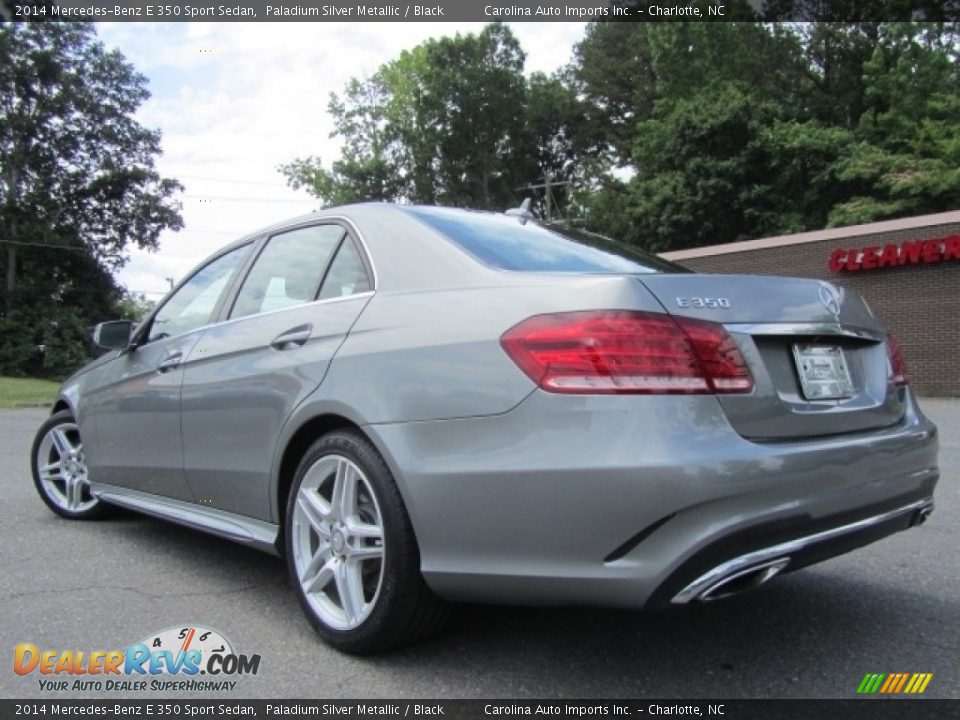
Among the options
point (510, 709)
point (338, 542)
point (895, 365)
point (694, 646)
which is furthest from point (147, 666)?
point (895, 365)

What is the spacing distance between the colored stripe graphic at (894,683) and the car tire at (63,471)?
4146mm

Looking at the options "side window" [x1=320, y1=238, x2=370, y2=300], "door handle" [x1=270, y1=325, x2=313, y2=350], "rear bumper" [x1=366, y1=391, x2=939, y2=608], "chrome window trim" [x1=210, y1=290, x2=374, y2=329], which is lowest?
"rear bumper" [x1=366, y1=391, x2=939, y2=608]

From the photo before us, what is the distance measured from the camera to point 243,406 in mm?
3207

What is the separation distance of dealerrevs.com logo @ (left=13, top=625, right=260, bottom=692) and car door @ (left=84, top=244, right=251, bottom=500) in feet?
2.99

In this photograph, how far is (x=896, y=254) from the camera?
16.1m

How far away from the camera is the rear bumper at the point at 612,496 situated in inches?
81.8

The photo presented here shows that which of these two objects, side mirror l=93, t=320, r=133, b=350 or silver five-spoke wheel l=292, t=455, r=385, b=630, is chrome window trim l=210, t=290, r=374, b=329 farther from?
side mirror l=93, t=320, r=133, b=350

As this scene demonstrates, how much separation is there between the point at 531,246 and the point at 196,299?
1.96 m

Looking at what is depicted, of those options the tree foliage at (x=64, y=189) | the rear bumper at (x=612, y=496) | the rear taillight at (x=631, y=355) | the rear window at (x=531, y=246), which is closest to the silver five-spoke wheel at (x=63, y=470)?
the rear window at (x=531, y=246)

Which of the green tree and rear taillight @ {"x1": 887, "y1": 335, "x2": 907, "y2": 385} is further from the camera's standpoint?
the green tree

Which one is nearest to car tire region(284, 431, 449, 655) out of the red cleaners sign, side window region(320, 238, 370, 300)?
side window region(320, 238, 370, 300)

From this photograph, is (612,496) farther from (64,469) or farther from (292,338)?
(64,469)

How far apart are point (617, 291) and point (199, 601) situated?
7.42 feet

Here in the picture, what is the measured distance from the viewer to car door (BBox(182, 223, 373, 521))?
2951 mm
